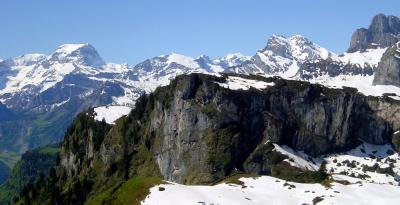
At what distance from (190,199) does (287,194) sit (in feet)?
106

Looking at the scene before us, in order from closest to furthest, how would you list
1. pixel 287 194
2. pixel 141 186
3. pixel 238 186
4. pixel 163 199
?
pixel 163 199 < pixel 141 186 < pixel 287 194 < pixel 238 186

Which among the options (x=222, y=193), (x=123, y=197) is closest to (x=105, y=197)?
(x=123, y=197)

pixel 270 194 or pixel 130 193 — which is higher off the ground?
pixel 130 193

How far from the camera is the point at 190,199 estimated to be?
147750 millimetres

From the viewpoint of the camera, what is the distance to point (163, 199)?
483 feet

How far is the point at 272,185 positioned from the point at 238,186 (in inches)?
400

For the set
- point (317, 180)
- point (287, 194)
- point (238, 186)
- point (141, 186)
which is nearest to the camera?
point (141, 186)

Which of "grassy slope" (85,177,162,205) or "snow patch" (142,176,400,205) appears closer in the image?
Answer: "snow patch" (142,176,400,205)

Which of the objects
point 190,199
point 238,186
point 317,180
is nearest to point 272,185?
point 238,186

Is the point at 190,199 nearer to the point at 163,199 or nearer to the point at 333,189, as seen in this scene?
the point at 163,199

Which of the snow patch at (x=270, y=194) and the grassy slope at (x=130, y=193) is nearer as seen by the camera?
the snow patch at (x=270, y=194)

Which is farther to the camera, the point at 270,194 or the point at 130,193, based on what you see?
the point at 270,194

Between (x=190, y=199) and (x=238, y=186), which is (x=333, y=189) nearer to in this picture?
(x=238, y=186)

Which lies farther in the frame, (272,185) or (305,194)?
(272,185)
